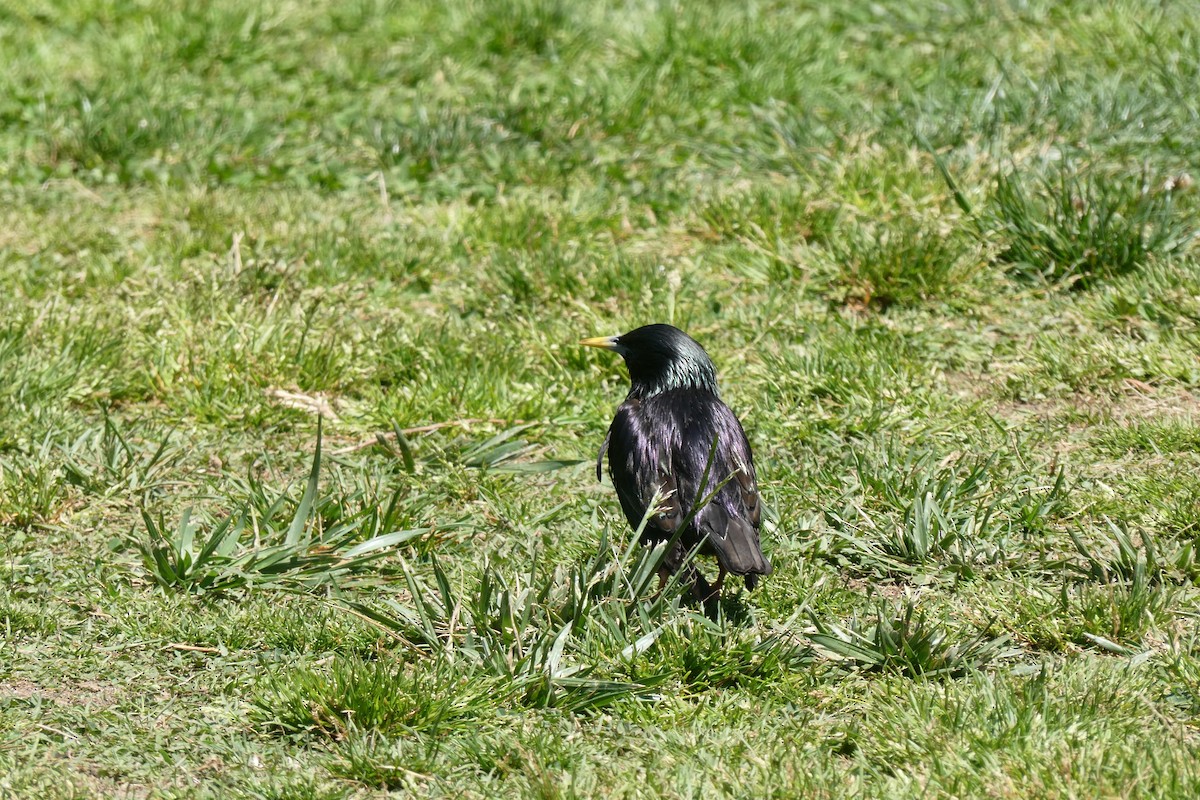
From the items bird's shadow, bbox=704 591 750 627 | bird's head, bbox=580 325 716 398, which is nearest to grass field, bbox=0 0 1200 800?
bird's shadow, bbox=704 591 750 627

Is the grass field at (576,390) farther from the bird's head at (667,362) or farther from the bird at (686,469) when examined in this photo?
the bird's head at (667,362)

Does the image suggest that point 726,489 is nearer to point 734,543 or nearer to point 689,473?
point 689,473

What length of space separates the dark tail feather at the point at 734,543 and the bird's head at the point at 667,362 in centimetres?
76

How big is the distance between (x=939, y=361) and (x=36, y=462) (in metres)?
3.55

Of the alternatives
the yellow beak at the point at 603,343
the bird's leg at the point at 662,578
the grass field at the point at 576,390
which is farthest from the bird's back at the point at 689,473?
the yellow beak at the point at 603,343

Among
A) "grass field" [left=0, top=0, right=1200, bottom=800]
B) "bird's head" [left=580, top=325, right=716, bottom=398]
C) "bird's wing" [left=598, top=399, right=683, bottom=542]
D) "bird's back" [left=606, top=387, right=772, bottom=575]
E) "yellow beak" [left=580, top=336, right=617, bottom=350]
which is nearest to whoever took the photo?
"grass field" [left=0, top=0, right=1200, bottom=800]

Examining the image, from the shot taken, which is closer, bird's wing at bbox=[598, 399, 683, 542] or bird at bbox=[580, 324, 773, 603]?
bird at bbox=[580, 324, 773, 603]

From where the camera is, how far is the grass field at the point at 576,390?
4012 millimetres

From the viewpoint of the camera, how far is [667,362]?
5172mm

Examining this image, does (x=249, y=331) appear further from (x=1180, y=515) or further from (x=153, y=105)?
(x=1180, y=515)

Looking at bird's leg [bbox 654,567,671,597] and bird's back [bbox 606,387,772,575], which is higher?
bird's back [bbox 606,387,772,575]

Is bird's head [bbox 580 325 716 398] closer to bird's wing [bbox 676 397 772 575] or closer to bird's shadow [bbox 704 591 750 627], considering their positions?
bird's wing [bbox 676 397 772 575]

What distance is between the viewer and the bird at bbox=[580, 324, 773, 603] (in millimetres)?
4418

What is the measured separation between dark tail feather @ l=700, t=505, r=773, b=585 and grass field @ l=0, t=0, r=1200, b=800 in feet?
0.63
